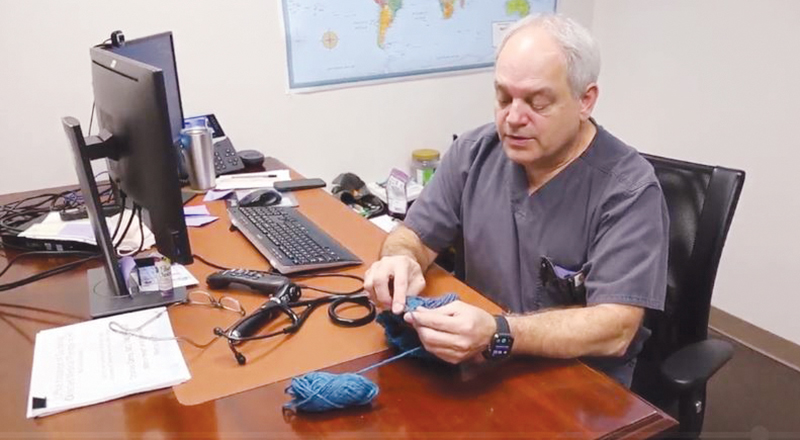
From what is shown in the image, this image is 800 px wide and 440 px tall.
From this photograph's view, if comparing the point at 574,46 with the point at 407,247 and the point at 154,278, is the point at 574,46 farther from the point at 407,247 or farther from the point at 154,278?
the point at 154,278

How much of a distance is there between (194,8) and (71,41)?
1.29ft

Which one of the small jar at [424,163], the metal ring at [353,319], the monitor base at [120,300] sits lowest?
the small jar at [424,163]

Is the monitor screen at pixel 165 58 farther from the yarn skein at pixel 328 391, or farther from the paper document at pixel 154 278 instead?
the yarn skein at pixel 328 391

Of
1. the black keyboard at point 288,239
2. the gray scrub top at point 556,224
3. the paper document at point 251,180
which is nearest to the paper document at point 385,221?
the paper document at point 251,180

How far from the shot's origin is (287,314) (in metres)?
1.21

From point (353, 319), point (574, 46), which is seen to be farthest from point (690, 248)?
point (353, 319)

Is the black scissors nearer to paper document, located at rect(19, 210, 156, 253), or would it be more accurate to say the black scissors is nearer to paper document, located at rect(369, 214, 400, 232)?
paper document, located at rect(19, 210, 156, 253)

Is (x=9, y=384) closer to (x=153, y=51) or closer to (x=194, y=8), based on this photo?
(x=153, y=51)

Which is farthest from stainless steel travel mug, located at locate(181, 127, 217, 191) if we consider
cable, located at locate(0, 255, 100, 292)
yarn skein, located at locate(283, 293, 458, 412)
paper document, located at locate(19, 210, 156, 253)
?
yarn skein, located at locate(283, 293, 458, 412)

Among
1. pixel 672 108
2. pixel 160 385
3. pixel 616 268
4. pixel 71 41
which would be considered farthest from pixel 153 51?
pixel 672 108

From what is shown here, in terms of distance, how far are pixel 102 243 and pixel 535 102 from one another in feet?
2.88

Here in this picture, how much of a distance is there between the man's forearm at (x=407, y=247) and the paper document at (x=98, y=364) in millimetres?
485

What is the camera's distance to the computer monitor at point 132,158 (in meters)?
1.06

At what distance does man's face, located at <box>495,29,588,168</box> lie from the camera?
124 cm
